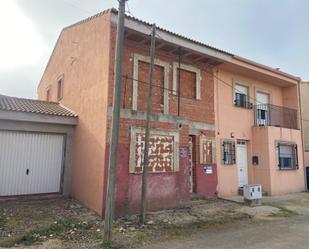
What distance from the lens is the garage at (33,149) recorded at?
1088 cm

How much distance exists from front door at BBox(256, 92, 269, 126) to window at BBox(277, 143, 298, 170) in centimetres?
160

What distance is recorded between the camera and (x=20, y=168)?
11180 millimetres

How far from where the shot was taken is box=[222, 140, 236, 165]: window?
1394cm

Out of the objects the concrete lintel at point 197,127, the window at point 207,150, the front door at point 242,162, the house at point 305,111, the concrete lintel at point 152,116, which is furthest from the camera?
the house at point 305,111

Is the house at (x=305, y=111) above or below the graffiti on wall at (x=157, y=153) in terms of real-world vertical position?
above

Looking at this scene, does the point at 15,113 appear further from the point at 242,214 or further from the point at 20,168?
the point at 242,214

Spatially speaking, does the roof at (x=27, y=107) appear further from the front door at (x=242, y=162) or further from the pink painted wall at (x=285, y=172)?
the pink painted wall at (x=285, y=172)

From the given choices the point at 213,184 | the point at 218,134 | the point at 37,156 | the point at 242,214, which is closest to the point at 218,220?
the point at 242,214

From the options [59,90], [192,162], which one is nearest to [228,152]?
[192,162]

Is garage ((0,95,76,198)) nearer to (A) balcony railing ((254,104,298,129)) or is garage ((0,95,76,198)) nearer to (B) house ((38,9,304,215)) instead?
(B) house ((38,9,304,215))

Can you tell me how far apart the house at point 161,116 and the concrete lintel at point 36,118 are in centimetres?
54

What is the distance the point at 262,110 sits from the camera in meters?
16.2

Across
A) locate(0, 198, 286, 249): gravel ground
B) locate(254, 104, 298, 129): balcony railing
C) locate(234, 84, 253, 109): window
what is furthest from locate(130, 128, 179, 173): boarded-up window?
locate(254, 104, 298, 129): balcony railing

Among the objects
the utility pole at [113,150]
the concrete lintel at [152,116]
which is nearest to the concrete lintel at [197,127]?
the concrete lintel at [152,116]
